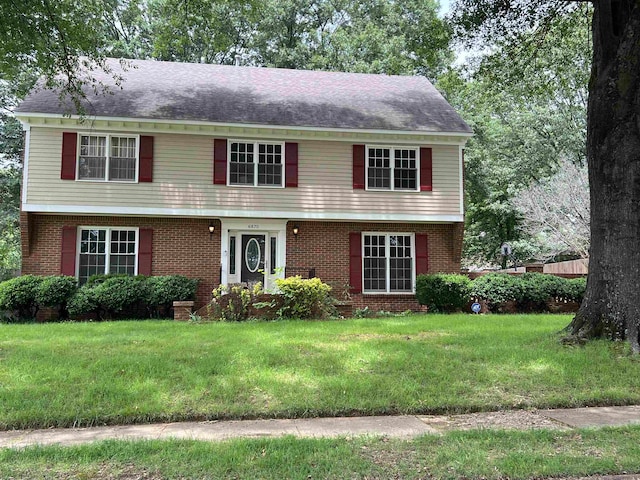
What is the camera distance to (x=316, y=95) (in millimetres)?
16391

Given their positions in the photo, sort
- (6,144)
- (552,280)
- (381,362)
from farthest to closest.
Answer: (6,144)
(552,280)
(381,362)

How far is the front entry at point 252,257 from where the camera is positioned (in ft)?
48.0

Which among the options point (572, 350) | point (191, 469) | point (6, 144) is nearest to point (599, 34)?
point (572, 350)

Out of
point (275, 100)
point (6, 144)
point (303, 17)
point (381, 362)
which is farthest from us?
point (303, 17)

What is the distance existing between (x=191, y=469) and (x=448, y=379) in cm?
335

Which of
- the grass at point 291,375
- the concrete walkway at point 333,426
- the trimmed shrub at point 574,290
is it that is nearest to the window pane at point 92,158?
the grass at point 291,375

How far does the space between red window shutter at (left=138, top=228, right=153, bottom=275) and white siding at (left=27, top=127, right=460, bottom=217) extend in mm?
805

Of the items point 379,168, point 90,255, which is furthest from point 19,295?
point 379,168

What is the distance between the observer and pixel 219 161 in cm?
1424

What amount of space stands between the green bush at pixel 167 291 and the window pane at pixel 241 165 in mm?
3072

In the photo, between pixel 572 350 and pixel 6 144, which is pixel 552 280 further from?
pixel 6 144

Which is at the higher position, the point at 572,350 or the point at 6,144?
the point at 6,144

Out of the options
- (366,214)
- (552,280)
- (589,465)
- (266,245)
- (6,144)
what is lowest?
(589,465)

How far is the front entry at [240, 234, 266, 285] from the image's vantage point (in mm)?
14641
